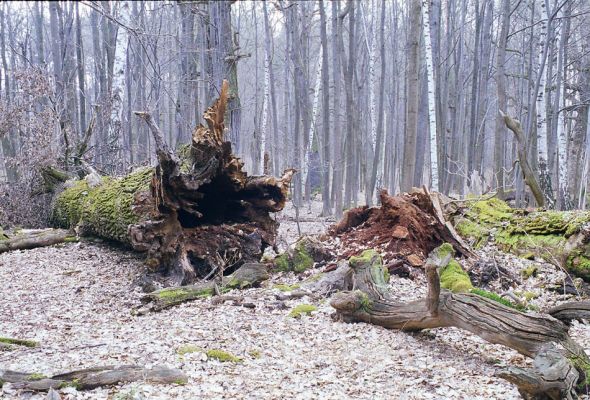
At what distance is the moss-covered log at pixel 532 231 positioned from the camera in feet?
20.6

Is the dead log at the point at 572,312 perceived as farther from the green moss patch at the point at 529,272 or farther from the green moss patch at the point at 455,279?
the green moss patch at the point at 529,272

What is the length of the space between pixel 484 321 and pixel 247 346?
81.8 inches

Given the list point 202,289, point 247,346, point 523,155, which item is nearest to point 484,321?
point 247,346

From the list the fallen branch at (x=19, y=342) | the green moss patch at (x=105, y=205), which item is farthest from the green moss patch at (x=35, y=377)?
the green moss patch at (x=105, y=205)

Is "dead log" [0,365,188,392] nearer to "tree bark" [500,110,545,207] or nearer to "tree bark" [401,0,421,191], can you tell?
"tree bark" [500,110,545,207]

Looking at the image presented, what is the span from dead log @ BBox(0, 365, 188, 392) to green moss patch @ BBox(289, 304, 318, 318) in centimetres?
195

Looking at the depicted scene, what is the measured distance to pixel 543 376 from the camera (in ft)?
9.97

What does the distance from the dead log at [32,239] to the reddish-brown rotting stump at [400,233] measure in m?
4.65

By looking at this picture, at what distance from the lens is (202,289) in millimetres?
5855

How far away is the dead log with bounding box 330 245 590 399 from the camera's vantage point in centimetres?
307

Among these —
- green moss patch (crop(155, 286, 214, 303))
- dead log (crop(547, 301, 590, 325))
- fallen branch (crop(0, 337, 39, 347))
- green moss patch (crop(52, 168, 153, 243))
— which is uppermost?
green moss patch (crop(52, 168, 153, 243))

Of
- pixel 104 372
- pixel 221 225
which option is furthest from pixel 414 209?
pixel 104 372

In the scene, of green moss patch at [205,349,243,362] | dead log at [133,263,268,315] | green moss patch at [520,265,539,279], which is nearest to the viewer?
green moss patch at [205,349,243,362]

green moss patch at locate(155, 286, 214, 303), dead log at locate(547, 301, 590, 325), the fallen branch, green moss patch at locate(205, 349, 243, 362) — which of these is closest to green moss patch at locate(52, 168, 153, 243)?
green moss patch at locate(155, 286, 214, 303)
